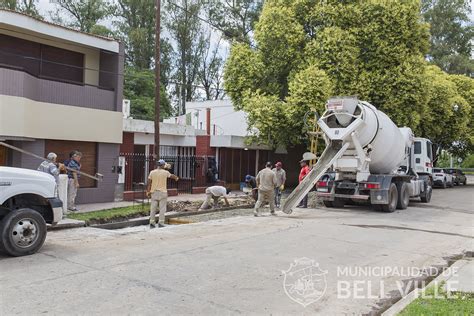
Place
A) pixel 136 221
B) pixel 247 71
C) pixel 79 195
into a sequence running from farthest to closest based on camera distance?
pixel 247 71 < pixel 79 195 < pixel 136 221

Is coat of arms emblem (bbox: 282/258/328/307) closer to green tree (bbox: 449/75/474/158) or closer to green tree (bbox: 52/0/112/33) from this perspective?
green tree (bbox: 449/75/474/158)

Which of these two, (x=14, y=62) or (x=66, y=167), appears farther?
(x=14, y=62)

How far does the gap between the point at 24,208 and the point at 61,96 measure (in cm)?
797

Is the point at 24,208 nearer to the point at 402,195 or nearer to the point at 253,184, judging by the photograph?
the point at 253,184

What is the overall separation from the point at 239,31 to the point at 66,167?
33582 millimetres

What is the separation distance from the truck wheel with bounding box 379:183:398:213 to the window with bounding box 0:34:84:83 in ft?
38.6

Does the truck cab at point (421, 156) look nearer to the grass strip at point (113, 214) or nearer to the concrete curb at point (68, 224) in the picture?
the grass strip at point (113, 214)

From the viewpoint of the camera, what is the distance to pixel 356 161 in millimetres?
15344

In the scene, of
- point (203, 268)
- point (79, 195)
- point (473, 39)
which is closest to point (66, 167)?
point (79, 195)

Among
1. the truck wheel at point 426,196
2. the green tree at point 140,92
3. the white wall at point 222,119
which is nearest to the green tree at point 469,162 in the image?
the white wall at point 222,119

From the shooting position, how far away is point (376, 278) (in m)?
7.17

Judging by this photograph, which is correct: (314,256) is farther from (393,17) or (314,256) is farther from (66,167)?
(393,17)

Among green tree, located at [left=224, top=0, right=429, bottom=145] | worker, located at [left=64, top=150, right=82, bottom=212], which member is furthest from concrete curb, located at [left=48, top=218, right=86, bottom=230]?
green tree, located at [left=224, top=0, right=429, bottom=145]

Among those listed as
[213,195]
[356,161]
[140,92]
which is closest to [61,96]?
[213,195]
